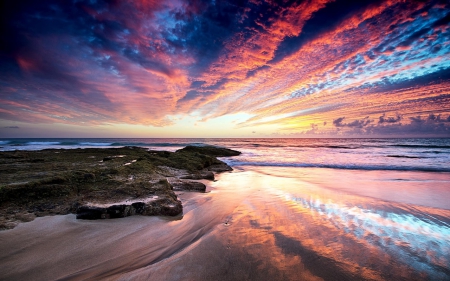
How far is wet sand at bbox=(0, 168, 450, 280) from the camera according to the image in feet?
6.40

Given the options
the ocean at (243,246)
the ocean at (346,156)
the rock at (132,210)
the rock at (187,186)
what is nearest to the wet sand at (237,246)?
the ocean at (243,246)

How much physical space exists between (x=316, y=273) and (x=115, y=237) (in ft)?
8.24

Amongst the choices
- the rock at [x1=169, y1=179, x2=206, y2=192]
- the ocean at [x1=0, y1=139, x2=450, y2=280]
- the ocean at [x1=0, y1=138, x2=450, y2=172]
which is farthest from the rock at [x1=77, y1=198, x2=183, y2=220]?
the ocean at [x1=0, y1=138, x2=450, y2=172]

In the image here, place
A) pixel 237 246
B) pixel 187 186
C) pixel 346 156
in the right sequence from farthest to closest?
pixel 346 156 → pixel 187 186 → pixel 237 246

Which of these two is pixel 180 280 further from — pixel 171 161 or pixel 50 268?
pixel 171 161

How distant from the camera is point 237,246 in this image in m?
2.48

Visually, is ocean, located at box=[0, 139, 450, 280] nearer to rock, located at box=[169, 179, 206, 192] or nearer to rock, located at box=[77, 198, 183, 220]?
rock, located at box=[77, 198, 183, 220]

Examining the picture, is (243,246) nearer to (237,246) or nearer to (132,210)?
(237,246)

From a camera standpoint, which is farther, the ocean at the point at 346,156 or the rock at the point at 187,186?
the ocean at the point at 346,156

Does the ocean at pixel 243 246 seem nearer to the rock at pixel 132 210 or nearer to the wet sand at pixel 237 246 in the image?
the wet sand at pixel 237 246

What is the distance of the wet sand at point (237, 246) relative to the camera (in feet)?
6.40

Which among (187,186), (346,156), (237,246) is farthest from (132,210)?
(346,156)

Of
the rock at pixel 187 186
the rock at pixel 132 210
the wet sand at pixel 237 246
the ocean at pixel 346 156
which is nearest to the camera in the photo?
the wet sand at pixel 237 246

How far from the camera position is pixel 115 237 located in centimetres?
257
